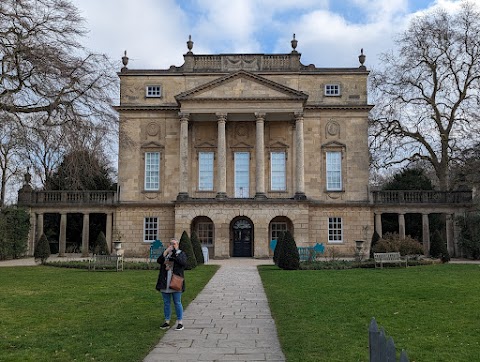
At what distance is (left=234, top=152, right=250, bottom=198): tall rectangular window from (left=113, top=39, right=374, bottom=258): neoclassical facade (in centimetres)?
8

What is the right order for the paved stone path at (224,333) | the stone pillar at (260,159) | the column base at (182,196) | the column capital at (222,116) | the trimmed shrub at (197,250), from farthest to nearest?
the column capital at (222,116)
the stone pillar at (260,159)
the column base at (182,196)
the trimmed shrub at (197,250)
the paved stone path at (224,333)

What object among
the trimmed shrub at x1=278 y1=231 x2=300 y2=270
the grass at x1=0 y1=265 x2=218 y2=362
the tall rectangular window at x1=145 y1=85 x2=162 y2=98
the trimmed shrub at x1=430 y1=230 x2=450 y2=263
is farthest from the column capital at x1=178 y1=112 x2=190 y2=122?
the grass at x1=0 y1=265 x2=218 y2=362

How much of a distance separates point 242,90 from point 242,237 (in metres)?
10.7

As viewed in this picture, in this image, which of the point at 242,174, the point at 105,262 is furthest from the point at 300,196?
the point at 105,262

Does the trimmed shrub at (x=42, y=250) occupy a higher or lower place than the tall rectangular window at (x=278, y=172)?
lower

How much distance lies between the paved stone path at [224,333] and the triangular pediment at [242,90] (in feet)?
73.5

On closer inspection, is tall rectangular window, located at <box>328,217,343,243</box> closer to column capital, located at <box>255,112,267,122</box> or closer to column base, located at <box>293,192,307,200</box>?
column base, located at <box>293,192,307,200</box>

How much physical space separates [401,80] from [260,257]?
18.0 metres

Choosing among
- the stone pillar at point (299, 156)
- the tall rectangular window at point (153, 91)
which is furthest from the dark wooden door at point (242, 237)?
the tall rectangular window at point (153, 91)

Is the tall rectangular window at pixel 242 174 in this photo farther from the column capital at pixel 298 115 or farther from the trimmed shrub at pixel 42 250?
the trimmed shrub at pixel 42 250

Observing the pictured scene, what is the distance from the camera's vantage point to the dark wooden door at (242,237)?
122ft

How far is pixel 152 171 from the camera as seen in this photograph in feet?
124

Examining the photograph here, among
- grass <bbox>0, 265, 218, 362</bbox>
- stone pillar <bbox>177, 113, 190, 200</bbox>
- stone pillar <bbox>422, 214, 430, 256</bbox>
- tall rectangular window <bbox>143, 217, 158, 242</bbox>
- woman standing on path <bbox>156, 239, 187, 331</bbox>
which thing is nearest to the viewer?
grass <bbox>0, 265, 218, 362</bbox>

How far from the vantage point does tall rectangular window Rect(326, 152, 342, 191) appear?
37.6 m
